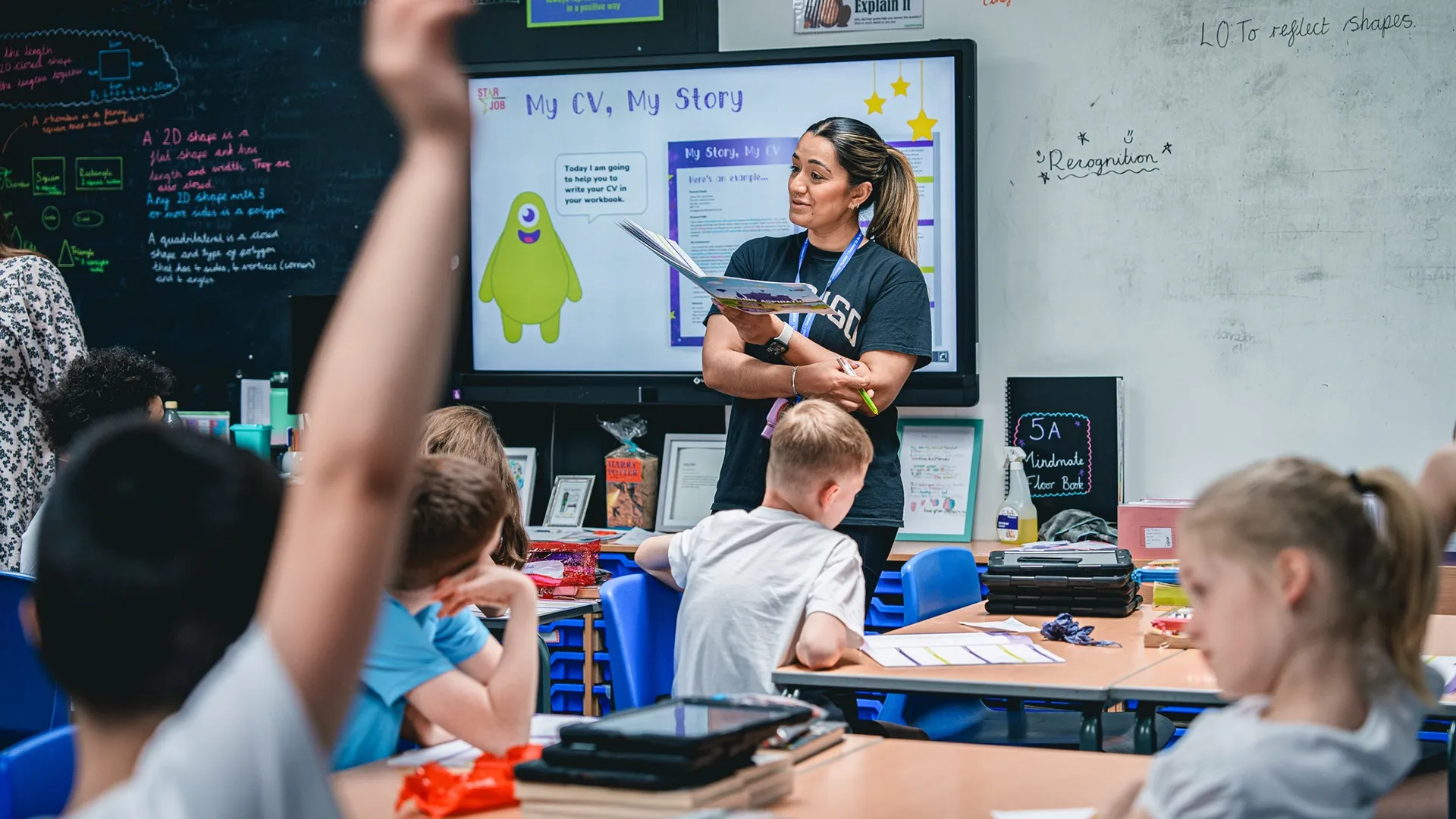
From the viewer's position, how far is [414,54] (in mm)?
583

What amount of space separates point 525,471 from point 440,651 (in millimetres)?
3077

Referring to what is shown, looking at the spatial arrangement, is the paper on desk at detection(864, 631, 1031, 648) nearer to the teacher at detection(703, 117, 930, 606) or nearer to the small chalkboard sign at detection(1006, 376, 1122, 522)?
the teacher at detection(703, 117, 930, 606)

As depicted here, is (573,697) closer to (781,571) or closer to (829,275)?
(829,275)

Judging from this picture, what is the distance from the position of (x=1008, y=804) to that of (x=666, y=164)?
350 cm

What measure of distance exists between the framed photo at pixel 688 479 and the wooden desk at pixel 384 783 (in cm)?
287

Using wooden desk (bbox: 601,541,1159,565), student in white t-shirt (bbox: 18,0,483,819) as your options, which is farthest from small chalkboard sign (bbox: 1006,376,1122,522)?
student in white t-shirt (bbox: 18,0,483,819)

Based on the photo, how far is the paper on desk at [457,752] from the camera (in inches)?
68.2

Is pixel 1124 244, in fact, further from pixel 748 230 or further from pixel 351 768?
pixel 351 768

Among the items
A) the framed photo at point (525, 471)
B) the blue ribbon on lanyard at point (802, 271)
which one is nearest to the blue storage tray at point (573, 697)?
the framed photo at point (525, 471)

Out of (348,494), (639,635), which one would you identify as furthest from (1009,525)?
(348,494)

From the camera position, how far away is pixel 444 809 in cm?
148

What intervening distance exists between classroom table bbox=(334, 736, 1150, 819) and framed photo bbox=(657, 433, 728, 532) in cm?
290

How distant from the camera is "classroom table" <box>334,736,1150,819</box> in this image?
152cm

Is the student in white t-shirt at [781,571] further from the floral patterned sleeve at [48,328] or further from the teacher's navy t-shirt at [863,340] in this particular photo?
the floral patterned sleeve at [48,328]
